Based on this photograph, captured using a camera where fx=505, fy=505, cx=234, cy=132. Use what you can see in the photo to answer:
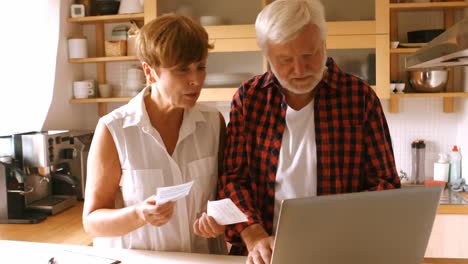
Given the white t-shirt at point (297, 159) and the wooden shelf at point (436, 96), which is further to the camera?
the wooden shelf at point (436, 96)

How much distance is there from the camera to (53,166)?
2523 mm

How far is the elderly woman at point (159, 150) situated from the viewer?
1290mm

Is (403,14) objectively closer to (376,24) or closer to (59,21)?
(376,24)

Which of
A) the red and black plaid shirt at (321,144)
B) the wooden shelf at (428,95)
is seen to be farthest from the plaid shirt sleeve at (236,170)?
the wooden shelf at (428,95)

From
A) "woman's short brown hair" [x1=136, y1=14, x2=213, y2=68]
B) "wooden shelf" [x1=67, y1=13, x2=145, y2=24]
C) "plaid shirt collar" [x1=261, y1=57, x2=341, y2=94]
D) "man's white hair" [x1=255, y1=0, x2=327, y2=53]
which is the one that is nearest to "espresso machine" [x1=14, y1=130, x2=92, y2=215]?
"wooden shelf" [x1=67, y1=13, x2=145, y2=24]

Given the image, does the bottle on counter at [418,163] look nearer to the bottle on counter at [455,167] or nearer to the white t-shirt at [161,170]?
the bottle on counter at [455,167]

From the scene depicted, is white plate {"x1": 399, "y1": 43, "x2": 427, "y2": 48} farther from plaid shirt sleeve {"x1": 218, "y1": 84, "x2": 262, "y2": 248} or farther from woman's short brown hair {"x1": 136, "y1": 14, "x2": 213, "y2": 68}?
woman's short brown hair {"x1": 136, "y1": 14, "x2": 213, "y2": 68}

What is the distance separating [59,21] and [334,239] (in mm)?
2649

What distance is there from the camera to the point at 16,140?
8.04 feet

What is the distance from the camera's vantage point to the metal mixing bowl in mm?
2848

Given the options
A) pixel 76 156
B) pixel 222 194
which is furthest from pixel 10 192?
pixel 222 194

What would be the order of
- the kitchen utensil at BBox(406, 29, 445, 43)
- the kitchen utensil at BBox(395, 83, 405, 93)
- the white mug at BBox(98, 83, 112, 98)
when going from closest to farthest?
the kitchen utensil at BBox(406, 29, 445, 43)
the kitchen utensil at BBox(395, 83, 405, 93)
the white mug at BBox(98, 83, 112, 98)

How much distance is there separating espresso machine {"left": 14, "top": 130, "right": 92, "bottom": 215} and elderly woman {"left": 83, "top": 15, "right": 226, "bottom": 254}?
1137mm

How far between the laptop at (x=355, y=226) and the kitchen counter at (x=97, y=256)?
0.39m
